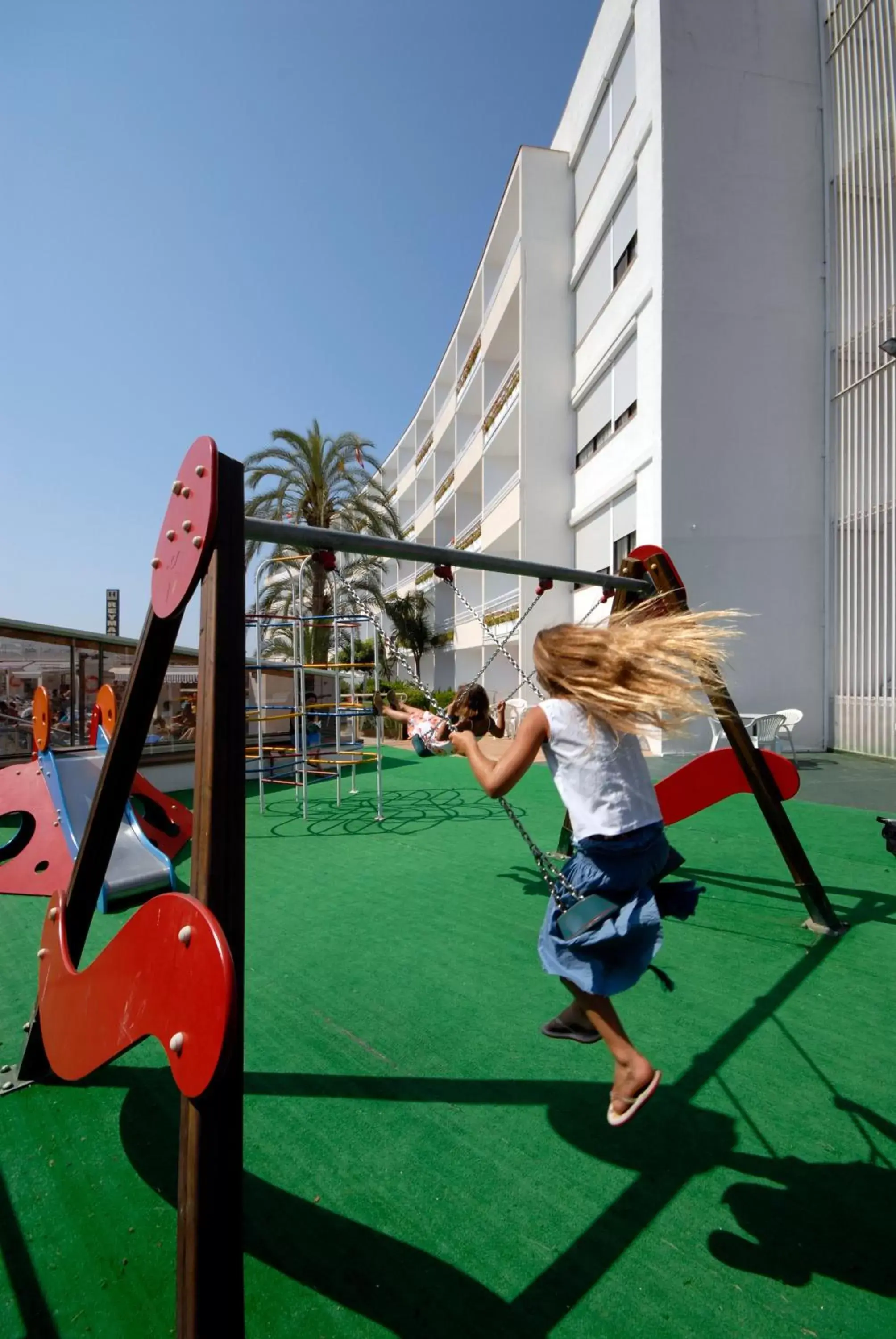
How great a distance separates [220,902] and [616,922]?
1112mm

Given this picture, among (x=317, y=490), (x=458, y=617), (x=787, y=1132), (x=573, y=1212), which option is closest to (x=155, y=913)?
(x=573, y=1212)

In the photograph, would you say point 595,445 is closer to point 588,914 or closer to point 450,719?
point 450,719

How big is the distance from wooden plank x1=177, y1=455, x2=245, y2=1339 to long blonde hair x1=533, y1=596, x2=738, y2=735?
86cm

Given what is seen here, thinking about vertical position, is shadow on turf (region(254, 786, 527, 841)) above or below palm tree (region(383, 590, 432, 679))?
below

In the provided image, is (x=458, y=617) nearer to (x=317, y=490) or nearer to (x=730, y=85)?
(x=317, y=490)

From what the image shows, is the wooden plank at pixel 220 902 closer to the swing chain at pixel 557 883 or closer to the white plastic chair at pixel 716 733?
the swing chain at pixel 557 883

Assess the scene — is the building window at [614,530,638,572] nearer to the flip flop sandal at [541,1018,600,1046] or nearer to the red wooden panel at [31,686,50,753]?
the red wooden panel at [31,686,50,753]

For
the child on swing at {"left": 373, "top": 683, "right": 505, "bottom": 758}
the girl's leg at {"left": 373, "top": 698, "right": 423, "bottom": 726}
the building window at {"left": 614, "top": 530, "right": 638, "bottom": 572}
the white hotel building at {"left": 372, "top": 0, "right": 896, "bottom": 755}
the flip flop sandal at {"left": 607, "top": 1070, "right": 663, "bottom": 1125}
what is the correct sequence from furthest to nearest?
the building window at {"left": 614, "top": 530, "right": 638, "bottom": 572}, the white hotel building at {"left": 372, "top": 0, "right": 896, "bottom": 755}, the girl's leg at {"left": 373, "top": 698, "right": 423, "bottom": 726}, the child on swing at {"left": 373, "top": 683, "right": 505, "bottom": 758}, the flip flop sandal at {"left": 607, "top": 1070, "right": 663, "bottom": 1125}

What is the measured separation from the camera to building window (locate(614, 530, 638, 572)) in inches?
558

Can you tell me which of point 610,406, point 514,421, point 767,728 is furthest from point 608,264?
point 767,728

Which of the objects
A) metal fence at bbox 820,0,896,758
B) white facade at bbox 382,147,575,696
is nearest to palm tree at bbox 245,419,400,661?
white facade at bbox 382,147,575,696

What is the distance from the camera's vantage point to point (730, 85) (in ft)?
40.7

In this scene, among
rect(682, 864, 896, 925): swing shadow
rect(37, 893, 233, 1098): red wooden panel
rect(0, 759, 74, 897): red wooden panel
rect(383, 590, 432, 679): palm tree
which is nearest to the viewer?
rect(37, 893, 233, 1098): red wooden panel

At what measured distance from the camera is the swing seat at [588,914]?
2.00 metres
